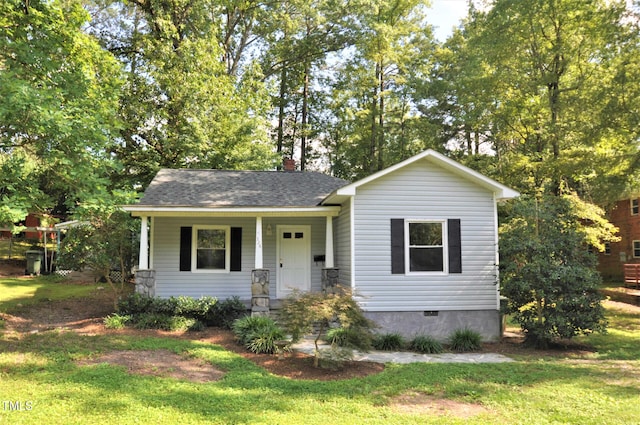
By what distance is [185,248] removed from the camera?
39.2ft

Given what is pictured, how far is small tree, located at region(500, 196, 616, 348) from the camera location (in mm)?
8977

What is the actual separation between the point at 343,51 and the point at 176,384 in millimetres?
22712

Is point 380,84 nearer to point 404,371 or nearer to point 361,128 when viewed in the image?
point 361,128

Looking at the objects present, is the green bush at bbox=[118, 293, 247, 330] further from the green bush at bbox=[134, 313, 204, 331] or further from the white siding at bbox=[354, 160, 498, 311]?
the white siding at bbox=[354, 160, 498, 311]

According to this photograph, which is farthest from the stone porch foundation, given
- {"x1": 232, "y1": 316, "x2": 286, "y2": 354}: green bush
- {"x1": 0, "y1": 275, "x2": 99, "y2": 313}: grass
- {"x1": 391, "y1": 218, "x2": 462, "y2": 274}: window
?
{"x1": 0, "y1": 275, "x2": 99, "y2": 313}: grass

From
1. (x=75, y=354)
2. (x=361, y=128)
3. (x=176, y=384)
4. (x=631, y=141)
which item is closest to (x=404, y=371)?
(x=176, y=384)

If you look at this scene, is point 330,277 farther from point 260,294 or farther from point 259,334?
point 259,334

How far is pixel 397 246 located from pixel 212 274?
530 cm

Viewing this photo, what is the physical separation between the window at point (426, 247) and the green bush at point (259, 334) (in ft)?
11.8

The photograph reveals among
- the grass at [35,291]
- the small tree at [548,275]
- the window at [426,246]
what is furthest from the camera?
the grass at [35,291]

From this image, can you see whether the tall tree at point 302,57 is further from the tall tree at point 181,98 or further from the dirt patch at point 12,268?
the dirt patch at point 12,268

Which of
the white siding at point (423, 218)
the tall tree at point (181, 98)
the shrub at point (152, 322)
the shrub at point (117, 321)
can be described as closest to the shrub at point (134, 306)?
the shrub at point (117, 321)

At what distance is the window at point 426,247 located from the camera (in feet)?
33.5

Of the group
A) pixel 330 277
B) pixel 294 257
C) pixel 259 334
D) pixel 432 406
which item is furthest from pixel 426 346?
pixel 294 257
